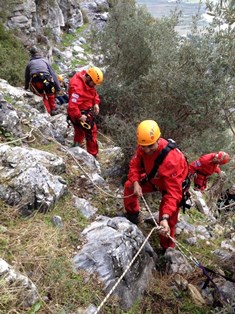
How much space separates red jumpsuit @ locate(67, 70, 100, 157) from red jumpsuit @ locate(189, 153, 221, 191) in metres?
2.09

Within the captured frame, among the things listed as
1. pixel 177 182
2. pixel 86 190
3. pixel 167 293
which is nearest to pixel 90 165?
pixel 86 190

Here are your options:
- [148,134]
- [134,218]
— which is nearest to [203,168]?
[134,218]

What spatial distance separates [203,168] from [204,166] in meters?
0.10

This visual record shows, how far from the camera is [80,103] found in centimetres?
711

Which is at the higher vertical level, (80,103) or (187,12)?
(187,12)

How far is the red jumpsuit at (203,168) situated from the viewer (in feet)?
24.0

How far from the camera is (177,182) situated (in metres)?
4.50

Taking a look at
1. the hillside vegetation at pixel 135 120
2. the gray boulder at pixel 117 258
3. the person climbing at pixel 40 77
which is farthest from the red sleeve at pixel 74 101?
the gray boulder at pixel 117 258

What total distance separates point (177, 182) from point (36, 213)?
1742 millimetres

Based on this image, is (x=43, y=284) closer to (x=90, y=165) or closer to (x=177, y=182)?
(x=177, y=182)

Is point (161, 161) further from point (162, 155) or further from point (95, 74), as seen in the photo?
point (95, 74)

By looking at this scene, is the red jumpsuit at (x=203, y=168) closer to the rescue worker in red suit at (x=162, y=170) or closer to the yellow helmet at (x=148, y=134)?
the rescue worker in red suit at (x=162, y=170)

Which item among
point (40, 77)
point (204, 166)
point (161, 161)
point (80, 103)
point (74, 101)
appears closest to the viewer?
point (161, 161)

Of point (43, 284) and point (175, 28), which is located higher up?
point (175, 28)
